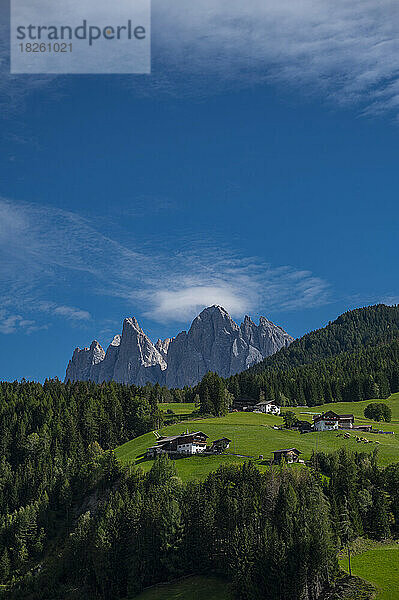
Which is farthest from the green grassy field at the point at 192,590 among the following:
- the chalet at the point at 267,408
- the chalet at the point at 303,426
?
the chalet at the point at 267,408

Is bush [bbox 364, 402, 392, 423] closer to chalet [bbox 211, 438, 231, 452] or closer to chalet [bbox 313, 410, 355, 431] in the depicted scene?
chalet [bbox 313, 410, 355, 431]

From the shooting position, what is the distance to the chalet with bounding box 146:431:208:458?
131250 millimetres

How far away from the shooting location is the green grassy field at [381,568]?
66.2 metres

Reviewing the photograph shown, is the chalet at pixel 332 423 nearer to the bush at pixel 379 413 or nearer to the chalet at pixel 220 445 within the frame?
the bush at pixel 379 413

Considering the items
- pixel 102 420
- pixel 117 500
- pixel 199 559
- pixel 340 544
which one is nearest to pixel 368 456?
pixel 340 544

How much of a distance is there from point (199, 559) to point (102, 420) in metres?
90.4

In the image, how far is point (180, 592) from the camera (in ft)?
266

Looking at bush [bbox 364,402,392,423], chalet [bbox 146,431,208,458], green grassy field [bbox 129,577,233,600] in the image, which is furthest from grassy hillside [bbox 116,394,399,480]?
green grassy field [bbox 129,577,233,600]

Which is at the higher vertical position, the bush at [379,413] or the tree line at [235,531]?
the bush at [379,413]

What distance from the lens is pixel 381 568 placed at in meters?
72.3

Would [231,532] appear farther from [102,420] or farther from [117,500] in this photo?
[102,420]

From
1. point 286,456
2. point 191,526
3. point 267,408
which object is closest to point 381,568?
point 191,526

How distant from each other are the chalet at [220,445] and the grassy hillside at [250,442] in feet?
4.65

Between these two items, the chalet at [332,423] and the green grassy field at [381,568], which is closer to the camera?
the green grassy field at [381,568]
